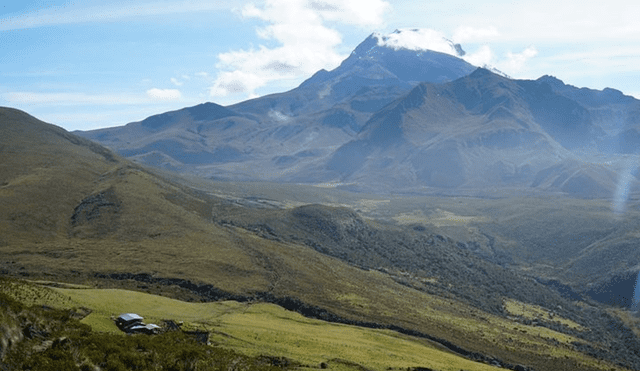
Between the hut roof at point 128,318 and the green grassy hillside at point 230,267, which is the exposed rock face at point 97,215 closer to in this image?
the green grassy hillside at point 230,267

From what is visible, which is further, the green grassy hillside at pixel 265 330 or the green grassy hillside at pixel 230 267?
the green grassy hillside at pixel 230 267

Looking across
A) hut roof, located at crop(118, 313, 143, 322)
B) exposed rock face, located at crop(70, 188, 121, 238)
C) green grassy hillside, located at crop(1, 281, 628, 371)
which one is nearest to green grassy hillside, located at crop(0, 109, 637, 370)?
exposed rock face, located at crop(70, 188, 121, 238)

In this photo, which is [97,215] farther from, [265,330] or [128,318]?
[128,318]

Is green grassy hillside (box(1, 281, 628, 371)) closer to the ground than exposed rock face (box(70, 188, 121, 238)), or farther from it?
closer to the ground

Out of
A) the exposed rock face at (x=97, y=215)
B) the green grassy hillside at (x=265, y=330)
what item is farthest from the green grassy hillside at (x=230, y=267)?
the green grassy hillside at (x=265, y=330)

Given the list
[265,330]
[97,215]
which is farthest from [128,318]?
[97,215]

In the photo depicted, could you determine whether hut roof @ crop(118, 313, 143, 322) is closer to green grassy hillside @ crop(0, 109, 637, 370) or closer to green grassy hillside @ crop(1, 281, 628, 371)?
green grassy hillside @ crop(1, 281, 628, 371)

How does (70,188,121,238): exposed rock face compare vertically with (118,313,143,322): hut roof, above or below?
above

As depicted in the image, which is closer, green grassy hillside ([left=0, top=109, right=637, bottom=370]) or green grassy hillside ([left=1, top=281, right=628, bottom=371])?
green grassy hillside ([left=1, top=281, right=628, bottom=371])

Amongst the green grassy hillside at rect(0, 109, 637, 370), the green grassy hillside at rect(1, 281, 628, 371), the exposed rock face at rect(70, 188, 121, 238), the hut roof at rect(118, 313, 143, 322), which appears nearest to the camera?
the hut roof at rect(118, 313, 143, 322)

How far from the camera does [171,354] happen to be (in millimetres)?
37031

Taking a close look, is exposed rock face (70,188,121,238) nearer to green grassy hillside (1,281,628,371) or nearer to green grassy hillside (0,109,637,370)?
green grassy hillside (0,109,637,370)

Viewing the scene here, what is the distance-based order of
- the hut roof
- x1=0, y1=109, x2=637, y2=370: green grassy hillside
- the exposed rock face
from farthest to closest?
the exposed rock face, x1=0, y1=109, x2=637, y2=370: green grassy hillside, the hut roof

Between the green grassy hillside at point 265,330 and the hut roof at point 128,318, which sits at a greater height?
the hut roof at point 128,318
